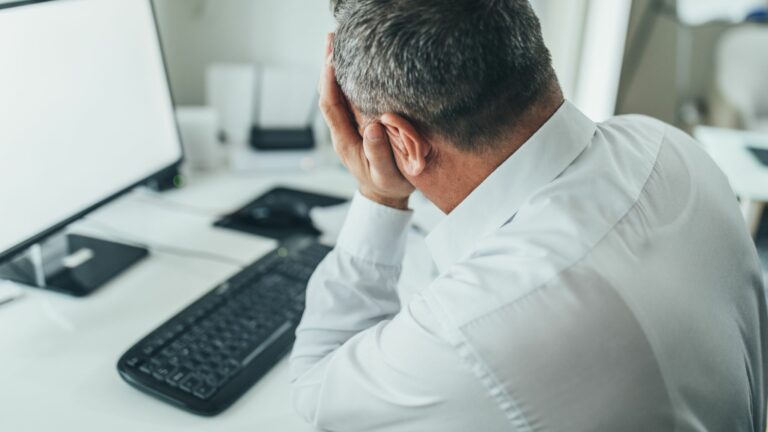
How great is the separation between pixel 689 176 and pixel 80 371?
0.81 meters

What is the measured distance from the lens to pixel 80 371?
2.81ft

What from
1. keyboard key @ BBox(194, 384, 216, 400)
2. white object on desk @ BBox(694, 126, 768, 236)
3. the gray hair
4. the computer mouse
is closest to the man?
the gray hair

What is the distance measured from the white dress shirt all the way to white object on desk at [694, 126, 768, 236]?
0.82 m

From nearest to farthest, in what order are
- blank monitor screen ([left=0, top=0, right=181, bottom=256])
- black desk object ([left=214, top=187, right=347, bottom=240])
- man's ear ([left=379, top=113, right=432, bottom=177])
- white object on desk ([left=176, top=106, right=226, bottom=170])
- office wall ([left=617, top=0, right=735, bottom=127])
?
1. man's ear ([left=379, top=113, right=432, bottom=177])
2. blank monitor screen ([left=0, top=0, right=181, bottom=256])
3. black desk object ([left=214, top=187, right=347, bottom=240])
4. white object on desk ([left=176, top=106, right=226, bottom=170])
5. office wall ([left=617, top=0, right=735, bottom=127])

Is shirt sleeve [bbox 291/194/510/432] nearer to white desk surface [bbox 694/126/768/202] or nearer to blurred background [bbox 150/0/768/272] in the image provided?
blurred background [bbox 150/0/768/272]

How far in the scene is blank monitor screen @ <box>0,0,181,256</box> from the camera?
3.04ft

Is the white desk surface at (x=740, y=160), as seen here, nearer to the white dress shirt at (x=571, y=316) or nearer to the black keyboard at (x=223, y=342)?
the white dress shirt at (x=571, y=316)

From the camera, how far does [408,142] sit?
0.69 metres

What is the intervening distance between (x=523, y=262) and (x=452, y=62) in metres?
0.20

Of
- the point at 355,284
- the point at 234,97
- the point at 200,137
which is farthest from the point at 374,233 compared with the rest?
the point at 234,97

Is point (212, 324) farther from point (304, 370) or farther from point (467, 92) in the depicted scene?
point (467, 92)

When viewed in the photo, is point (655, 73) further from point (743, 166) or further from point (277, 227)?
point (277, 227)

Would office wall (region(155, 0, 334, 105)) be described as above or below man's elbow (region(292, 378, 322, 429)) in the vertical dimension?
above

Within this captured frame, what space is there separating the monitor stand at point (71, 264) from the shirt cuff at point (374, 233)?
0.46 m
